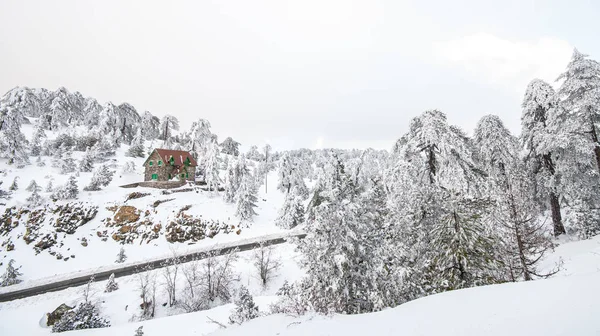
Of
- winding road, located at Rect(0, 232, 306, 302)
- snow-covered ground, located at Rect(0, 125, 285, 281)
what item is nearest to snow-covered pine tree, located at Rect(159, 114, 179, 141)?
snow-covered ground, located at Rect(0, 125, 285, 281)

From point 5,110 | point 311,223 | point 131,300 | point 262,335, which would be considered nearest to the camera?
point 262,335

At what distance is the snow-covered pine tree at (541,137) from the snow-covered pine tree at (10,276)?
46.1 meters

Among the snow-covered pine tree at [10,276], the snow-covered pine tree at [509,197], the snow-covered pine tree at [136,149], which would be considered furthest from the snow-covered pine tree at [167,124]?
the snow-covered pine tree at [509,197]

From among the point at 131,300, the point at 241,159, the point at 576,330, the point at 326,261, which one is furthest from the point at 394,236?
the point at 241,159

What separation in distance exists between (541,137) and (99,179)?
5286 cm

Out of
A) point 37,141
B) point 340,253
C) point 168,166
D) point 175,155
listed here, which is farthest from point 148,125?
point 340,253

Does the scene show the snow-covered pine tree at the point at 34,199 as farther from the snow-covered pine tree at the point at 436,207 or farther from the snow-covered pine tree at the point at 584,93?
the snow-covered pine tree at the point at 584,93

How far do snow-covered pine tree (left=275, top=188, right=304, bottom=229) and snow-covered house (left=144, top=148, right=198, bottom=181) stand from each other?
20.5m

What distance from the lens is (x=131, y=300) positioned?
21.2m

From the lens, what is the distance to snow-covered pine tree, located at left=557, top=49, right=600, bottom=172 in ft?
51.1

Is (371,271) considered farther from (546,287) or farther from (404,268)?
(546,287)

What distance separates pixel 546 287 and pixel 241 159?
39.8m

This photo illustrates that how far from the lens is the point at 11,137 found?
1515 inches

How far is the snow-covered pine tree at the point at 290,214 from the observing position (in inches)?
1474
